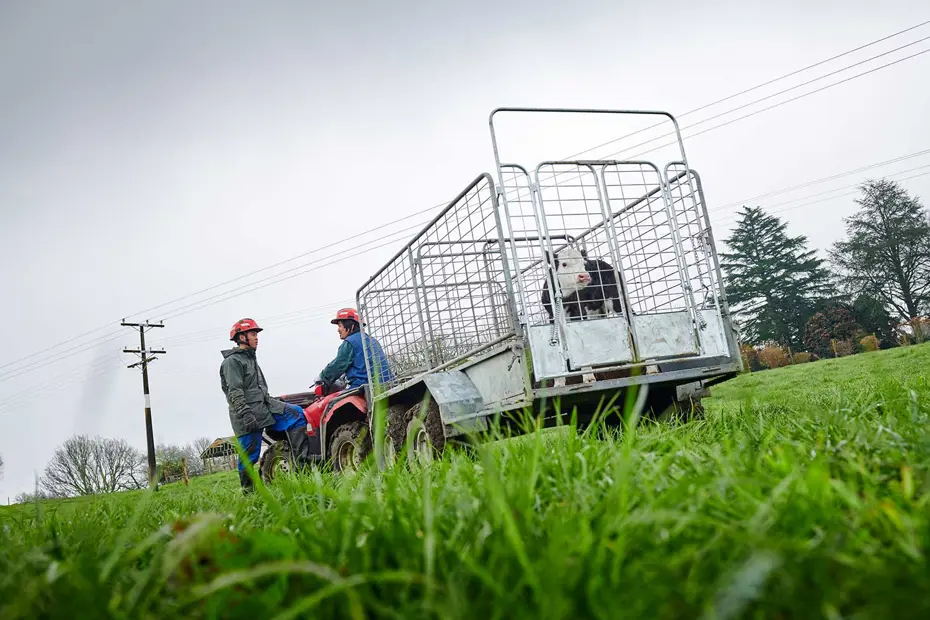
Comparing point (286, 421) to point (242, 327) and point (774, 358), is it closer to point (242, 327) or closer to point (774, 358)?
point (242, 327)

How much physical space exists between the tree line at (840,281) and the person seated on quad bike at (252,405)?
36706mm

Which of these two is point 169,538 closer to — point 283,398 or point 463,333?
point 463,333

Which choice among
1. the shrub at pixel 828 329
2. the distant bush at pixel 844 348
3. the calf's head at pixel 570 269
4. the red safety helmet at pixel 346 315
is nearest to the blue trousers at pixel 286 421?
the red safety helmet at pixel 346 315

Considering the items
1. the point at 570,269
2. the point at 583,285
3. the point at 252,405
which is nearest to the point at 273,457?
the point at 252,405

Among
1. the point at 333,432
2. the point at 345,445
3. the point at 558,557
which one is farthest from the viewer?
the point at 333,432

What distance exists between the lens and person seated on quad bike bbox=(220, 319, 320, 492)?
9031 millimetres

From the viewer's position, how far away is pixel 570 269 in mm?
6727

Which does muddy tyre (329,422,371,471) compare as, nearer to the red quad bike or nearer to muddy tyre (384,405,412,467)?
the red quad bike

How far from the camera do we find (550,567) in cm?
130

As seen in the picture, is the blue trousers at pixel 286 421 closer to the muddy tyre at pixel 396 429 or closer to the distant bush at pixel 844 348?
the muddy tyre at pixel 396 429

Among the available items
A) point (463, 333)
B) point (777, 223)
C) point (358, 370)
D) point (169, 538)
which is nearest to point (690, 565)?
point (169, 538)

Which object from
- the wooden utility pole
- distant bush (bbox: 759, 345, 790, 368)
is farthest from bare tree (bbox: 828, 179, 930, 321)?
the wooden utility pole

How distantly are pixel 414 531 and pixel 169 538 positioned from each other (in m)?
1.03

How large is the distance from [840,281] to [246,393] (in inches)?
1977
